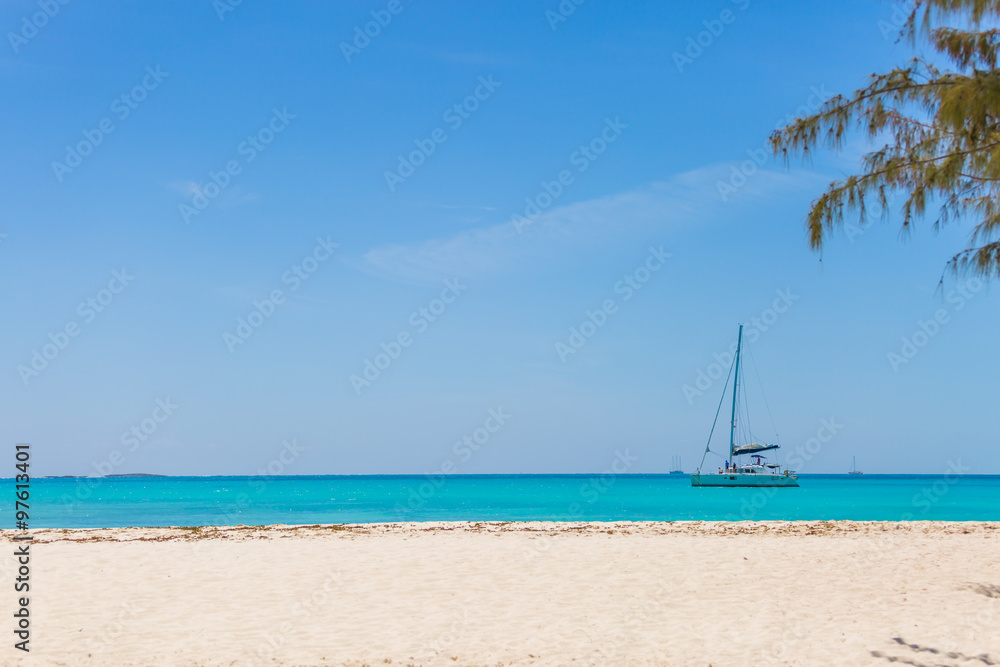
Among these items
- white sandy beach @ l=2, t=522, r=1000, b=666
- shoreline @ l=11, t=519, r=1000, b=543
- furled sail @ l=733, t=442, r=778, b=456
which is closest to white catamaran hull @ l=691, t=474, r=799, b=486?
furled sail @ l=733, t=442, r=778, b=456

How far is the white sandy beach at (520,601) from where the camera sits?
7875 mm

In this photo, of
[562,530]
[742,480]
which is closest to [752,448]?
[742,480]

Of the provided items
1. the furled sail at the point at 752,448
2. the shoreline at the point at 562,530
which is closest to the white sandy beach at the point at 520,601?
the shoreline at the point at 562,530

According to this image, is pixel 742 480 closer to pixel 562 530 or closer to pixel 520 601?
pixel 562 530

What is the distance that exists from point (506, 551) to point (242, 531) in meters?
8.94

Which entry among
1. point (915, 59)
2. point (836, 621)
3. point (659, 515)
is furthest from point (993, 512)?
point (915, 59)

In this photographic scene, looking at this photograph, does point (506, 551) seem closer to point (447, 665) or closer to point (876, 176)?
point (447, 665)

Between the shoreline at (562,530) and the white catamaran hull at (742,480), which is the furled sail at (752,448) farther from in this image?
the shoreline at (562,530)

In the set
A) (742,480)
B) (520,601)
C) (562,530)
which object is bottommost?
(520,601)

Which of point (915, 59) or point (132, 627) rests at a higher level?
point (915, 59)

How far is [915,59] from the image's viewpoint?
709cm

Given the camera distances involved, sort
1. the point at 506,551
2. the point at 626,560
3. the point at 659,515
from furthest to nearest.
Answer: the point at 659,515, the point at 506,551, the point at 626,560

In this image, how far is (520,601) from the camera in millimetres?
10461

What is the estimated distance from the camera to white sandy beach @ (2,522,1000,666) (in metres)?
7.88
